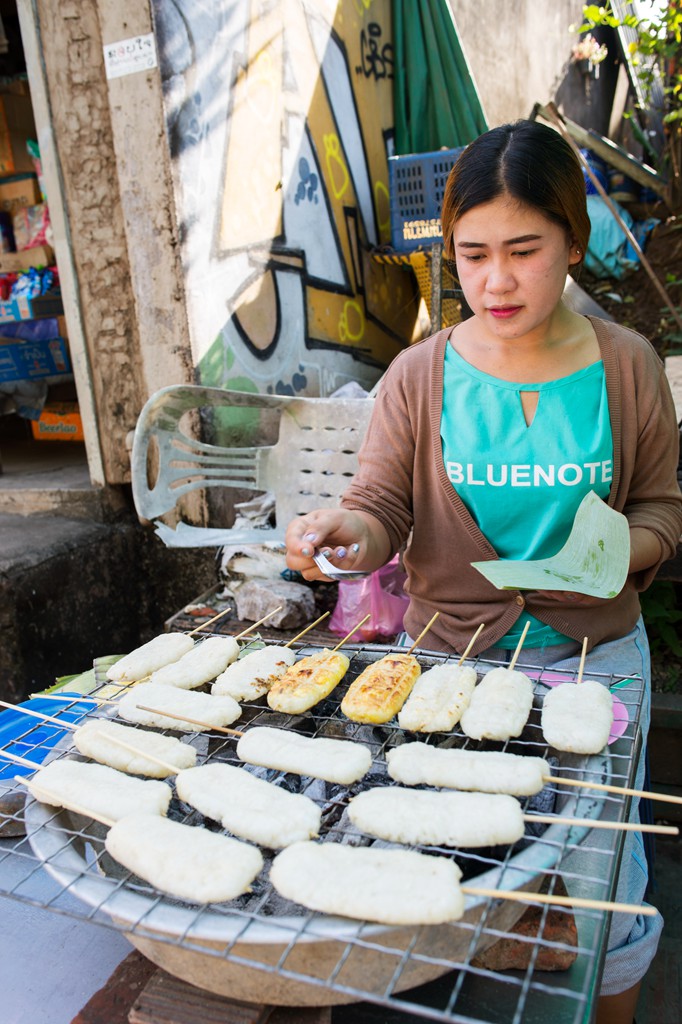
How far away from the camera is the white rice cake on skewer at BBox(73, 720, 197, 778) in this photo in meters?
1.58

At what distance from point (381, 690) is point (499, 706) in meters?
0.27

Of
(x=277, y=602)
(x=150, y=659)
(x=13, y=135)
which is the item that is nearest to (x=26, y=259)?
(x=13, y=135)

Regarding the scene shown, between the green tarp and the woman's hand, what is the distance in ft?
18.9

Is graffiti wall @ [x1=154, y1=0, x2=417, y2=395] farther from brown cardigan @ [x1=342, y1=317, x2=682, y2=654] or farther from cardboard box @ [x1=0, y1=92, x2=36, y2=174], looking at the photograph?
brown cardigan @ [x1=342, y1=317, x2=682, y2=654]

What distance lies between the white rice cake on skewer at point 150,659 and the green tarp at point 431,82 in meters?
6.14

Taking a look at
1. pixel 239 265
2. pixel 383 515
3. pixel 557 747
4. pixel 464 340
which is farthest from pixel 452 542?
pixel 239 265

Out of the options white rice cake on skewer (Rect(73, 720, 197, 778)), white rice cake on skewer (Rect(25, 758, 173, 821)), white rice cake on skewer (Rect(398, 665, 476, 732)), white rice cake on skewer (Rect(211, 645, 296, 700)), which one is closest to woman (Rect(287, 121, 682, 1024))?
white rice cake on skewer (Rect(211, 645, 296, 700))

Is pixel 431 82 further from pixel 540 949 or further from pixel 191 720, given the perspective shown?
pixel 540 949

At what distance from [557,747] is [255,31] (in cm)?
503

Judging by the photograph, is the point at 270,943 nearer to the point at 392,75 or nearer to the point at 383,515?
the point at 383,515

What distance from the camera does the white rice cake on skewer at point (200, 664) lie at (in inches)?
76.4

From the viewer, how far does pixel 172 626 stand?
3.83 metres

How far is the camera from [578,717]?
1543 mm

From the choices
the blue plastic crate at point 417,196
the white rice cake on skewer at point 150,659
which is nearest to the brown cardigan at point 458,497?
the white rice cake on skewer at point 150,659
